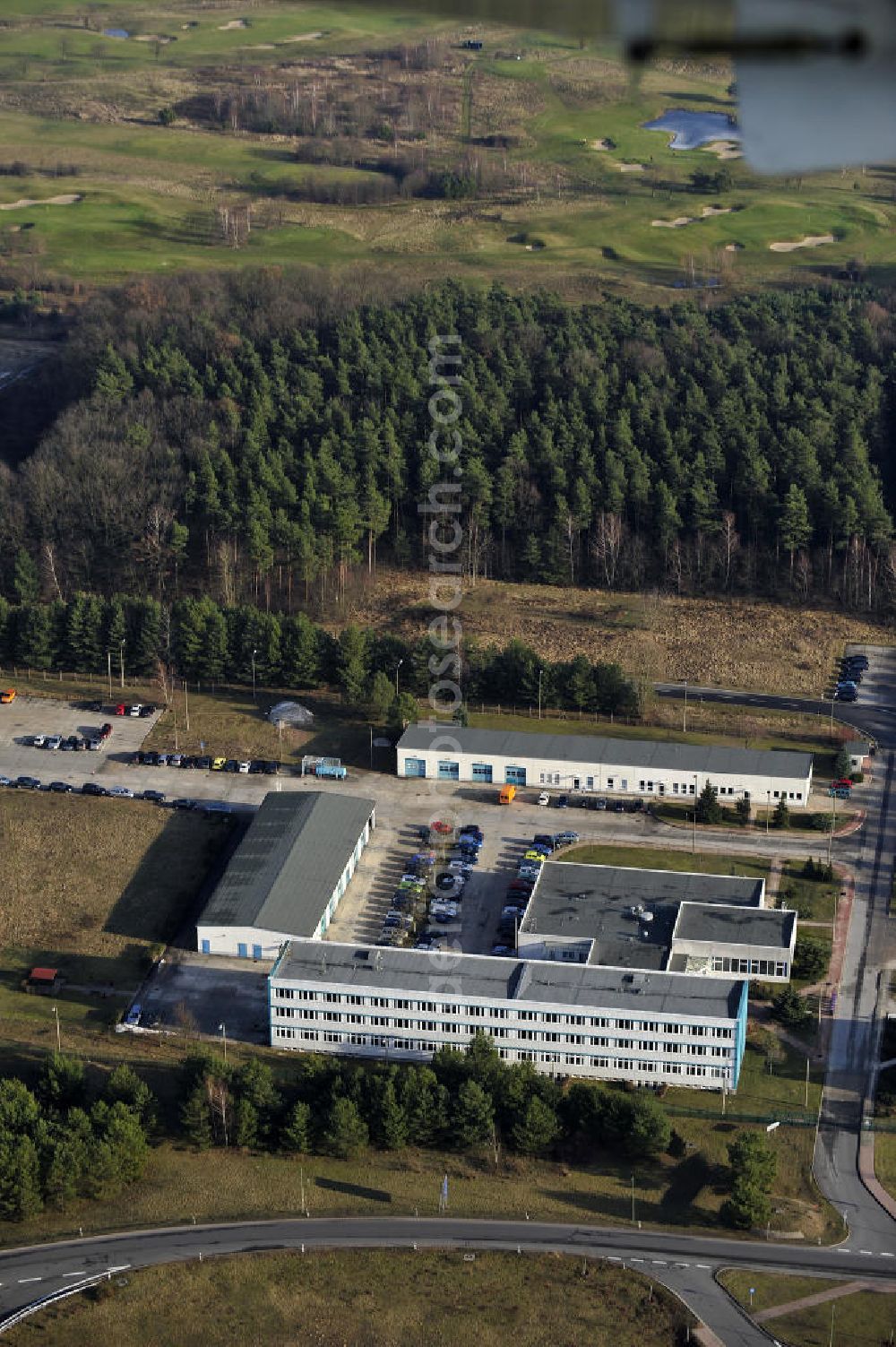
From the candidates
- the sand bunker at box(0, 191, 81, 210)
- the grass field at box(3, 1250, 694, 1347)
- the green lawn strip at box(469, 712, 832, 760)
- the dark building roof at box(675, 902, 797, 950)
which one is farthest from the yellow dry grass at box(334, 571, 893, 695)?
the sand bunker at box(0, 191, 81, 210)

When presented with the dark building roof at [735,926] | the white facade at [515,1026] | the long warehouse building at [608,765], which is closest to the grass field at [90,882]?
the white facade at [515,1026]

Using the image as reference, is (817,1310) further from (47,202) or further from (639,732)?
(47,202)

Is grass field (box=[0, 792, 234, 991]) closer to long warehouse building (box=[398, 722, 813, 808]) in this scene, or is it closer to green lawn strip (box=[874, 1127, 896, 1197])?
long warehouse building (box=[398, 722, 813, 808])

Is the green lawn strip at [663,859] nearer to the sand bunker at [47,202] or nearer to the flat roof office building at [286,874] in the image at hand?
the flat roof office building at [286,874]

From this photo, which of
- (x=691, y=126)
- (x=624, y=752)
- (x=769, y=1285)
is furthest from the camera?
(x=691, y=126)

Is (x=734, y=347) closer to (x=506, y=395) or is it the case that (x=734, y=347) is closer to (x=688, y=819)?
(x=506, y=395)

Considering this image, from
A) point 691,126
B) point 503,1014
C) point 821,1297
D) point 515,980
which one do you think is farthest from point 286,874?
point 691,126

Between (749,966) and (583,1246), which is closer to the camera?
(583,1246)
